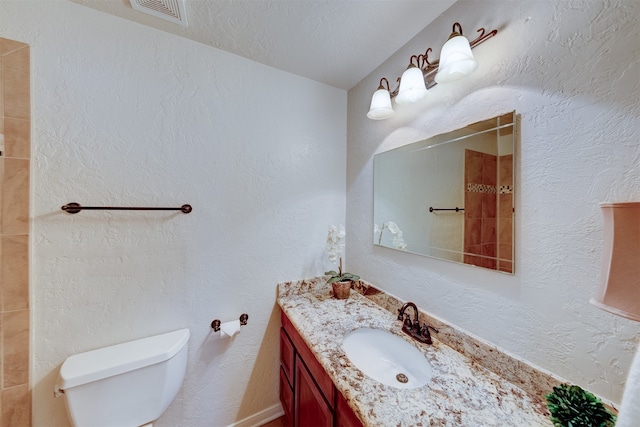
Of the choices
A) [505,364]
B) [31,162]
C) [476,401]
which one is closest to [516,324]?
[505,364]

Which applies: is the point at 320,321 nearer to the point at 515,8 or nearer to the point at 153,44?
the point at 515,8

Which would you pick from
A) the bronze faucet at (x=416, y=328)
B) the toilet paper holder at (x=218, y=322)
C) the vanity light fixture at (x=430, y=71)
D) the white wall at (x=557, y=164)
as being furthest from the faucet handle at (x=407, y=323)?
the vanity light fixture at (x=430, y=71)

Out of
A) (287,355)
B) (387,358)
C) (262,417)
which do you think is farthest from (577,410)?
(262,417)

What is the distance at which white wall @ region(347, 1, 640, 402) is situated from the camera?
0.60m

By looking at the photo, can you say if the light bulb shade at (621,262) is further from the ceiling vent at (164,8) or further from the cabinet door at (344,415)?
the ceiling vent at (164,8)

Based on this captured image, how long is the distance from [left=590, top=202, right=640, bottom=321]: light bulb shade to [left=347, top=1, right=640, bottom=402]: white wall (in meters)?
0.22

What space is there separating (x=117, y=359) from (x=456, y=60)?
6.15 feet

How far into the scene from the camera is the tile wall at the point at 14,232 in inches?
35.7

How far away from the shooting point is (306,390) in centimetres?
105

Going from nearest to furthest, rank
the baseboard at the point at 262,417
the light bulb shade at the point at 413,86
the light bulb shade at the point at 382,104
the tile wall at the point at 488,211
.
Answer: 1. the tile wall at the point at 488,211
2. the light bulb shade at the point at 413,86
3. the light bulb shade at the point at 382,104
4. the baseboard at the point at 262,417

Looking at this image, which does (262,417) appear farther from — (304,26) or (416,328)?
(304,26)

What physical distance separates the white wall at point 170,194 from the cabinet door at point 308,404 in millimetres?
369

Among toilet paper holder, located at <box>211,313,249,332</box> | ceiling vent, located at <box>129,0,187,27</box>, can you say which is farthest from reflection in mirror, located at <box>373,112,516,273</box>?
ceiling vent, located at <box>129,0,187,27</box>

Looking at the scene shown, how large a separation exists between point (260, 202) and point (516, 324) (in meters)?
1.33
